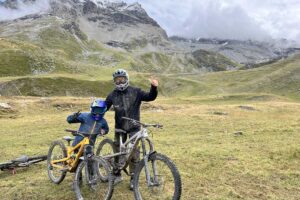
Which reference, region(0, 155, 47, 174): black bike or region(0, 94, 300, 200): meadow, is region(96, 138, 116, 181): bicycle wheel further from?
region(0, 155, 47, 174): black bike

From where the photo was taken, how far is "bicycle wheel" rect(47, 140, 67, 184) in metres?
15.4

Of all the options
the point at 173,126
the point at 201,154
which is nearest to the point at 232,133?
the point at 173,126

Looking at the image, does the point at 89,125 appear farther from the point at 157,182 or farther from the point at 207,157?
the point at 207,157

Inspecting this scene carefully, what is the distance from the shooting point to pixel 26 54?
162625mm

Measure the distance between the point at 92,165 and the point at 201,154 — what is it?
9357 mm

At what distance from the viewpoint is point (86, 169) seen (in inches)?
523

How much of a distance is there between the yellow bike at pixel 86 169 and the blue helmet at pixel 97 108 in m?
0.79

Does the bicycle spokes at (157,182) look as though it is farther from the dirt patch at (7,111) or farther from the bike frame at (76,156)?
the dirt patch at (7,111)

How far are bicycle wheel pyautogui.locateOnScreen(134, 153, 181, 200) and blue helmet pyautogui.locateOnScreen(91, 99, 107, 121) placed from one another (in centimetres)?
301

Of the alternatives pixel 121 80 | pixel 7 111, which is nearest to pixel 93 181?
pixel 121 80

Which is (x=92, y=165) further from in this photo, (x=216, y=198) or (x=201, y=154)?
(x=201, y=154)

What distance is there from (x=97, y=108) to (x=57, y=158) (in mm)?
3251

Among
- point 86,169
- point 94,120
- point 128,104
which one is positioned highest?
point 128,104

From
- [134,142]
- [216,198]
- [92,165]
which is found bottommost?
[216,198]
